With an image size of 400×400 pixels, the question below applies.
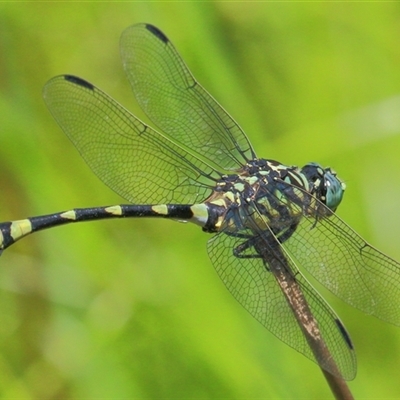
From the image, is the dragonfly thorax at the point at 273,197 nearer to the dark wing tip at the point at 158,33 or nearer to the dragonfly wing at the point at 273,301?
the dragonfly wing at the point at 273,301

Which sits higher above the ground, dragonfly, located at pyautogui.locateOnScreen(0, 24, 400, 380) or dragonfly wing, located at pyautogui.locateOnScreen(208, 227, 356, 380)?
Result: dragonfly, located at pyautogui.locateOnScreen(0, 24, 400, 380)

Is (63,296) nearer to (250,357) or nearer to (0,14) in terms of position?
(250,357)

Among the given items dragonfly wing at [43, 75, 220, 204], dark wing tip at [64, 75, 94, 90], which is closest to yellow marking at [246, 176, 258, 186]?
dragonfly wing at [43, 75, 220, 204]

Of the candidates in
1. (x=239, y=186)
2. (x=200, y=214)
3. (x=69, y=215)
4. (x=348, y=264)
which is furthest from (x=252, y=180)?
(x=69, y=215)

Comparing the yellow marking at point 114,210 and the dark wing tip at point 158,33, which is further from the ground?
the dark wing tip at point 158,33

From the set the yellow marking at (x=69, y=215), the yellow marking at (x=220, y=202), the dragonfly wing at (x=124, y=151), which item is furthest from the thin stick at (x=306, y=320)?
the yellow marking at (x=69, y=215)

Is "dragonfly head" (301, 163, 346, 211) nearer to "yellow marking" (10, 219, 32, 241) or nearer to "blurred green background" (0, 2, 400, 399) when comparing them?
"blurred green background" (0, 2, 400, 399)
